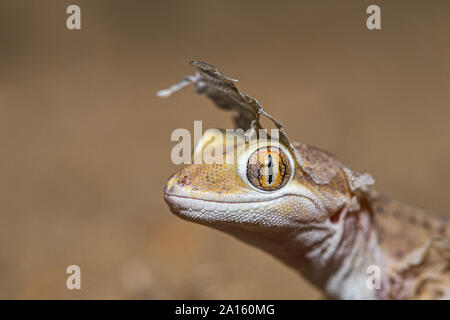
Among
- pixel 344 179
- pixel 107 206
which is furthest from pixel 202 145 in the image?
pixel 107 206

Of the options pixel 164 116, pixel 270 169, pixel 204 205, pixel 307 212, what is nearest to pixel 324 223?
pixel 307 212

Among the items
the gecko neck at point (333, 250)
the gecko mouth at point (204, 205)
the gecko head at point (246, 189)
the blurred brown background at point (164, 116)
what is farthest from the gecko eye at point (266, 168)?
the blurred brown background at point (164, 116)

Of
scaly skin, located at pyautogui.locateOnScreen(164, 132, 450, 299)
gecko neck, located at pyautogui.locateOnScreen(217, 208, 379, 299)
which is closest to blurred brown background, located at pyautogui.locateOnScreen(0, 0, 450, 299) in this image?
gecko neck, located at pyautogui.locateOnScreen(217, 208, 379, 299)

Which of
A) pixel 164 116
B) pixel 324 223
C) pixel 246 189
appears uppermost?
pixel 164 116

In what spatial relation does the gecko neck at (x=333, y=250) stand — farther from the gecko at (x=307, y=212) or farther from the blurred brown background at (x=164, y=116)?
the blurred brown background at (x=164, y=116)

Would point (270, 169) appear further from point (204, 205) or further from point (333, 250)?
point (333, 250)

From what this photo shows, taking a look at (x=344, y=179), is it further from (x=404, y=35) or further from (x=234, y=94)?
(x=404, y=35)
